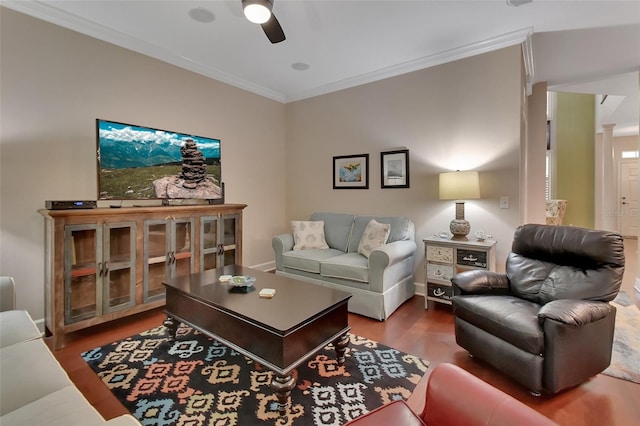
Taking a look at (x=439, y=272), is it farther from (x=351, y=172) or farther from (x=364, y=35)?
(x=364, y=35)

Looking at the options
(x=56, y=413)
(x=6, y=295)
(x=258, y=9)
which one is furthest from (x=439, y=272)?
(x=6, y=295)

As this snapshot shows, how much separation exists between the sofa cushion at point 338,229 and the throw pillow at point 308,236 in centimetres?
10

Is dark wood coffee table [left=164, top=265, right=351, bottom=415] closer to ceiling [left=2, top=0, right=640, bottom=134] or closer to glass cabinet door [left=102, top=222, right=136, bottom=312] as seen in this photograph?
glass cabinet door [left=102, top=222, right=136, bottom=312]

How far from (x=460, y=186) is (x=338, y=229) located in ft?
5.30

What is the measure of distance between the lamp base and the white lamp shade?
0.92 ft

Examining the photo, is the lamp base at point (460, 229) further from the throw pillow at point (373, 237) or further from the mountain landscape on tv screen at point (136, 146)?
the mountain landscape on tv screen at point (136, 146)

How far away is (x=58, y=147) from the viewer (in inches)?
106

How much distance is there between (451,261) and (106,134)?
147 inches

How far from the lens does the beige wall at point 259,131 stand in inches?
99.0

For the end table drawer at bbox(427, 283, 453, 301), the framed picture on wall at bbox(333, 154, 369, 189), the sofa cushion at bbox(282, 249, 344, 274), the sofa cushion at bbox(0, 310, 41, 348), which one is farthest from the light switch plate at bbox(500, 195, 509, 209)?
the sofa cushion at bbox(0, 310, 41, 348)

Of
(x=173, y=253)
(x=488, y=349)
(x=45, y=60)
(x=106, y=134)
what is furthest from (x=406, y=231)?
(x=45, y=60)

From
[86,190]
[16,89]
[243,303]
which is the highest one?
[16,89]

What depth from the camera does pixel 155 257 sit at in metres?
2.94

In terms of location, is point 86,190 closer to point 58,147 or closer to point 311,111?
point 58,147
